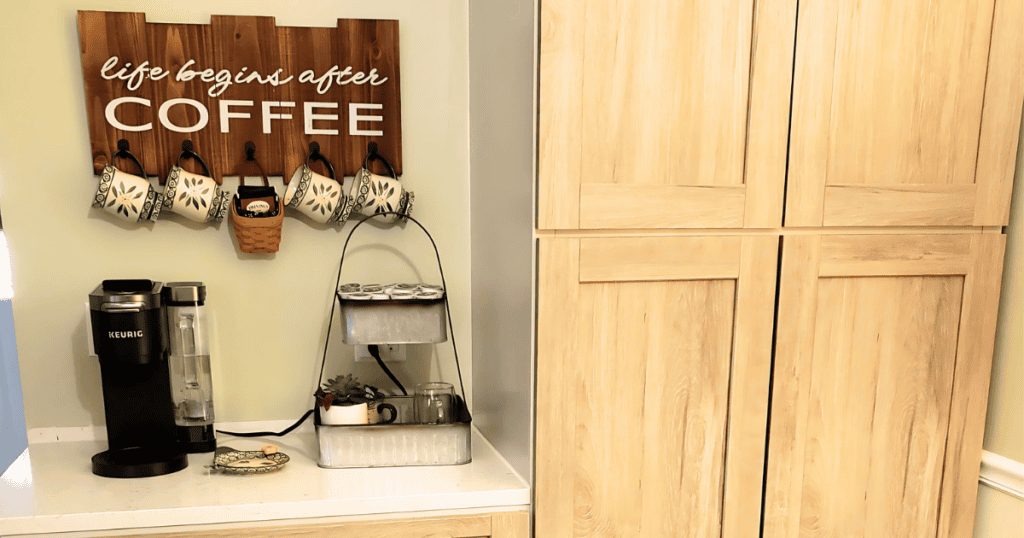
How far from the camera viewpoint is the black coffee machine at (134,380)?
4.36 ft

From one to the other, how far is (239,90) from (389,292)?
62 cm

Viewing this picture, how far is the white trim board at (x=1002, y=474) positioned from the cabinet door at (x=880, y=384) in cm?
4

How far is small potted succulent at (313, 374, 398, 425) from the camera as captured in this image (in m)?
1.41

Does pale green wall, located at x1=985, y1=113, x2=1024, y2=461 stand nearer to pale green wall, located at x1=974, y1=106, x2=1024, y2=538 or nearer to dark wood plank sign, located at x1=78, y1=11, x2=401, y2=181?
pale green wall, located at x1=974, y1=106, x2=1024, y2=538

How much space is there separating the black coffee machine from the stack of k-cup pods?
394 mm

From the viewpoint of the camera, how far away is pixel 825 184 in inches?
49.9

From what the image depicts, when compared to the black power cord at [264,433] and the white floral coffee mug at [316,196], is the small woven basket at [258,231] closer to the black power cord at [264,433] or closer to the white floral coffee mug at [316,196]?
the white floral coffee mug at [316,196]

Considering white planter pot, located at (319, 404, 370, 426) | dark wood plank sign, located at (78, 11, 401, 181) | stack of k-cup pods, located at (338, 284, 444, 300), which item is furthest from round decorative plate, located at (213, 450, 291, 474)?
dark wood plank sign, located at (78, 11, 401, 181)

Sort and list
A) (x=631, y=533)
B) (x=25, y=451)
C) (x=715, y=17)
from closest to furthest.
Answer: (x=715, y=17)
(x=631, y=533)
(x=25, y=451)

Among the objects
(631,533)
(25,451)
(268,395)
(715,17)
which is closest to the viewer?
(715,17)

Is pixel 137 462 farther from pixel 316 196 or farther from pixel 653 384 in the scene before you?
pixel 653 384

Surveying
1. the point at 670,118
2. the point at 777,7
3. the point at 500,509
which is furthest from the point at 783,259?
the point at 500,509

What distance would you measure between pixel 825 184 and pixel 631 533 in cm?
79

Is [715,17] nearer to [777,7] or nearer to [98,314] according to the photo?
[777,7]
